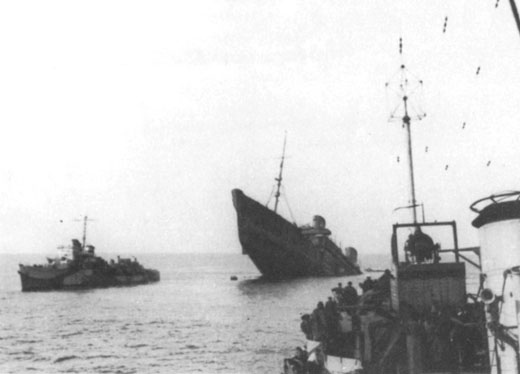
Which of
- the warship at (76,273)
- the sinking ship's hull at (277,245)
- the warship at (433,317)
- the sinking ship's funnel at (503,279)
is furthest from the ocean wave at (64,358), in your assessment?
the warship at (76,273)

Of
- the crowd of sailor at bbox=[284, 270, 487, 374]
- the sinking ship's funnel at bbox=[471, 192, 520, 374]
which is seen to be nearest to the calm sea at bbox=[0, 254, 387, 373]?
the crowd of sailor at bbox=[284, 270, 487, 374]

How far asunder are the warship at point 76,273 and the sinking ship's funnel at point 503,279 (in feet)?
231

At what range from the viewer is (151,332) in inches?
1549

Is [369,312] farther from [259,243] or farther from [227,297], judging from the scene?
[259,243]

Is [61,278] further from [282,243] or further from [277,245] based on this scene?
[282,243]

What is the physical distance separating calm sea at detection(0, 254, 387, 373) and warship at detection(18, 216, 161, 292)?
6715 millimetres

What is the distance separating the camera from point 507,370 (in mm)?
11680

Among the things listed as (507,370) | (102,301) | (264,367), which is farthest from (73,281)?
(507,370)

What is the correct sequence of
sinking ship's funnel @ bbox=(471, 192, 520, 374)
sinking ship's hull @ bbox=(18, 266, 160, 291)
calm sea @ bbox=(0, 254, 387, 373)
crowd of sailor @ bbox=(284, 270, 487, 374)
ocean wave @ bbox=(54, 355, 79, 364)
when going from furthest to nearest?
sinking ship's hull @ bbox=(18, 266, 160, 291) < ocean wave @ bbox=(54, 355, 79, 364) < calm sea @ bbox=(0, 254, 387, 373) < crowd of sailor @ bbox=(284, 270, 487, 374) < sinking ship's funnel @ bbox=(471, 192, 520, 374)

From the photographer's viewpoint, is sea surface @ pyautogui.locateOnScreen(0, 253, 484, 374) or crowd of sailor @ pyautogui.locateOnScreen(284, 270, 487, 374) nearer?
crowd of sailor @ pyautogui.locateOnScreen(284, 270, 487, 374)

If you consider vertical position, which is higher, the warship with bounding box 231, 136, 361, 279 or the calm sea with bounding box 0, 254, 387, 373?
the warship with bounding box 231, 136, 361, 279

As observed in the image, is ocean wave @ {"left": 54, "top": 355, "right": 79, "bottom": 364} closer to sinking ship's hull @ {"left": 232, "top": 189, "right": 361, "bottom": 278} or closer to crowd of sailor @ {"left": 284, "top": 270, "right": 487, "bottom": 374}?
crowd of sailor @ {"left": 284, "top": 270, "right": 487, "bottom": 374}

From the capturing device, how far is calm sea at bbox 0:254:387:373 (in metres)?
29.2

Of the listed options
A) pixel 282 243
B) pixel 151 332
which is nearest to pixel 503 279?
pixel 151 332
